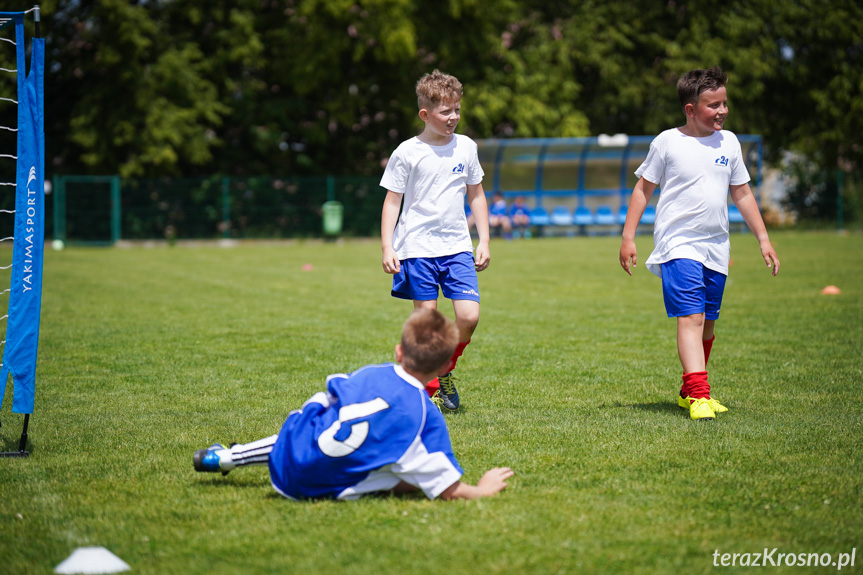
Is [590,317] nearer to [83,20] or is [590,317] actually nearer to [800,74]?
[83,20]

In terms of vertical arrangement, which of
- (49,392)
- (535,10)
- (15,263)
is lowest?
(49,392)

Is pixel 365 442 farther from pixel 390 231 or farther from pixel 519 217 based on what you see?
pixel 519 217

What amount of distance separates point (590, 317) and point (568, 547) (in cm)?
687

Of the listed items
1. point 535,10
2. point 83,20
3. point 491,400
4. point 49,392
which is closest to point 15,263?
point 49,392

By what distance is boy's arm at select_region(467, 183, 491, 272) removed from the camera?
5359 mm

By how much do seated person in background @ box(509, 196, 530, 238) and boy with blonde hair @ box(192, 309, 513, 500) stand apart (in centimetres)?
2469

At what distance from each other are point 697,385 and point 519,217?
23136 mm

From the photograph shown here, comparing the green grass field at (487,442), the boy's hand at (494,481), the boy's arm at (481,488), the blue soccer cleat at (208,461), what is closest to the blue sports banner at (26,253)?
the green grass field at (487,442)

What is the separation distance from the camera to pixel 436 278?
542cm

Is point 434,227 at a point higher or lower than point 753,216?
lower

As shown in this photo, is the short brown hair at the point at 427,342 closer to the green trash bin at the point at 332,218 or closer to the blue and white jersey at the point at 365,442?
the blue and white jersey at the point at 365,442

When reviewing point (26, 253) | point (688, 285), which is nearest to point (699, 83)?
point (688, 285)

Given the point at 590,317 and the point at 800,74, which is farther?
the point at 800,74

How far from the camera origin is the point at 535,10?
32125 millimetres
